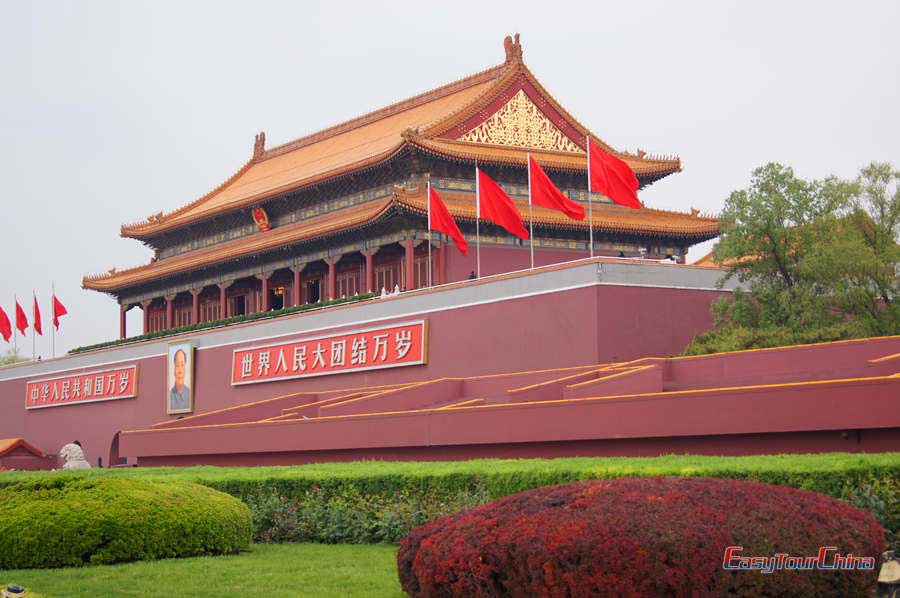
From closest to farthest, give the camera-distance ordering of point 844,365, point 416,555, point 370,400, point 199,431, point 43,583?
point 416,555
point 43,583
point 844,365
point 370,400
point 199,431

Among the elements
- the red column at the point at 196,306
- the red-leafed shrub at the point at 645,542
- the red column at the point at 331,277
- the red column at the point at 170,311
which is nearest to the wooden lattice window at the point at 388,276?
the red column at the point at 331,277

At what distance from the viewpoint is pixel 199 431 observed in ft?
76.9

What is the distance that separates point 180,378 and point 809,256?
64.4 feet

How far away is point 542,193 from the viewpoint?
2411 cm

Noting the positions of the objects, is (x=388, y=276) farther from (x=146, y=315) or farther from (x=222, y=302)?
(x=146, y=315)

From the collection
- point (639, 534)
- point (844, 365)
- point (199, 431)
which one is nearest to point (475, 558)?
point (639, 534)

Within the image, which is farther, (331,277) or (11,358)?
(11,358)

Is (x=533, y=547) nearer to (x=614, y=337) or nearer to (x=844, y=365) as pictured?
(x=844, y=365)

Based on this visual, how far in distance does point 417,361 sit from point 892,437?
45.3 ft

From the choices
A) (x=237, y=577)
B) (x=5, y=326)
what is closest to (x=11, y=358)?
(x=5, y=326)

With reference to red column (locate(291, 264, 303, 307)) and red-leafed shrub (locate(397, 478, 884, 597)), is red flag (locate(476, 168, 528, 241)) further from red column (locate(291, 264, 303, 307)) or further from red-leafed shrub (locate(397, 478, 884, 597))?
red-leafed shrub (locate(397, 478, 884, 597))

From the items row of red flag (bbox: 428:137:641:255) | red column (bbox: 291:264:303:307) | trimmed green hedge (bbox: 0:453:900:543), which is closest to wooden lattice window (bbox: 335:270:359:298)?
red column (bbox: 291:264:303:307)

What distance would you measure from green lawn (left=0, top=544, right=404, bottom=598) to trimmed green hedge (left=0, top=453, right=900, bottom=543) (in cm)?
88

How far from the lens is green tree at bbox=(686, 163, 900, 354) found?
67.8 ft
